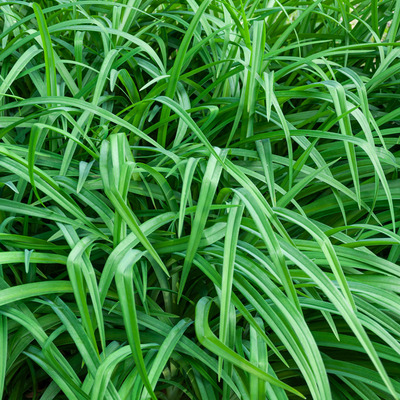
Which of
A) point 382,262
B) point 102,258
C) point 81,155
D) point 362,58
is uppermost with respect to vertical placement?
point 362,58

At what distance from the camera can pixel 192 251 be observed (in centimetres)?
65

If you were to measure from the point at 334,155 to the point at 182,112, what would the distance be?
313mm

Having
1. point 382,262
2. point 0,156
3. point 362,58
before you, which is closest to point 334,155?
point 382,262

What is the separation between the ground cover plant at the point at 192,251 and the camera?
61 cm

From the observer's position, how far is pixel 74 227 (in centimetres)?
72

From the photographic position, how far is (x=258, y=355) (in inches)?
24.7

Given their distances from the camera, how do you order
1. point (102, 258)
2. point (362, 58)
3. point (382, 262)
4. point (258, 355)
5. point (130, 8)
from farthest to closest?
point (362, 58), point (130, 8), point (102, 258), point (382, 262), point (258, 355)

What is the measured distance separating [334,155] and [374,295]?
30 cm

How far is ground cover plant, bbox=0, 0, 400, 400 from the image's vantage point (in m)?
0.61

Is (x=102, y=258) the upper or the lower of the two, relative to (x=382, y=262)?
lower

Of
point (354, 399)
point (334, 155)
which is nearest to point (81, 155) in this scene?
point (334, 155)

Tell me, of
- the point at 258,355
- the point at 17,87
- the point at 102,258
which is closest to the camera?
the point at 258,355

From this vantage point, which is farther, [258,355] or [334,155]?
[334,155]

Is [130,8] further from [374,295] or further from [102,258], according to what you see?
[374,295]
